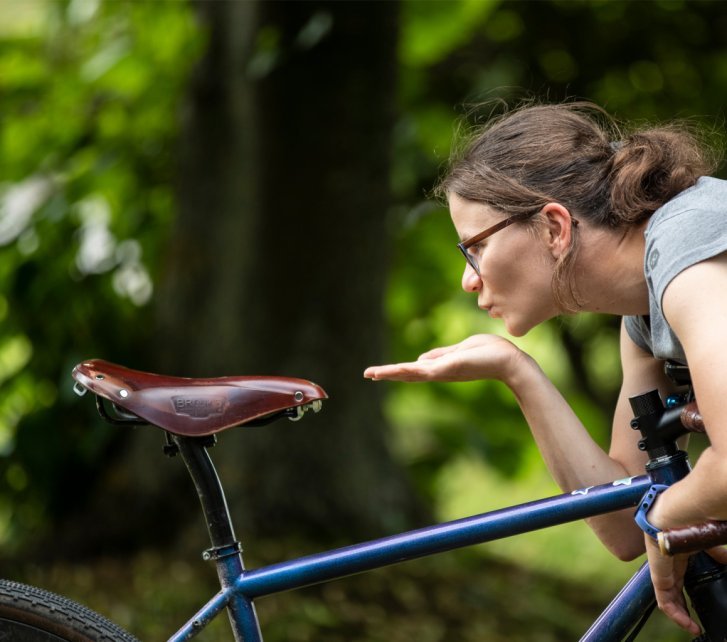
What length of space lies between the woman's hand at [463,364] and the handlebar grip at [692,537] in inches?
13.9

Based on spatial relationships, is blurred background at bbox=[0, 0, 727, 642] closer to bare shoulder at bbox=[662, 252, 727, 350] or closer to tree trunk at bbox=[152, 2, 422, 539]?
tree trunk at bbox=[152, 2, 422, 539]

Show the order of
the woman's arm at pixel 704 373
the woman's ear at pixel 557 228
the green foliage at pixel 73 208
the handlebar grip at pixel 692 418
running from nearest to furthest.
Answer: the woman's arm at pixel 704 373
the handlebar grip at pixel 692 418
the woman's ear at pixel 557 228
the green foliage at pixel 73 208

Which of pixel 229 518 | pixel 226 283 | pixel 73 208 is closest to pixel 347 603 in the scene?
pixel 226 283

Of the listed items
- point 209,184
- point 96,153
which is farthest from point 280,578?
point 96,153

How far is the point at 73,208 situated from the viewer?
422 centimetres

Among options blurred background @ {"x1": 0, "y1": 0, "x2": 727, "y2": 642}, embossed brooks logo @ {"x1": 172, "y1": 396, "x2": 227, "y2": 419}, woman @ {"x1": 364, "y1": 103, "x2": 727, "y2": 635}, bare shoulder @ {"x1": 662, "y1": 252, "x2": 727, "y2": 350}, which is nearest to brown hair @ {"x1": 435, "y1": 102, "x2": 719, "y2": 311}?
woman @ {"x1": 364, "y1": 103, "x2": 727, "y2": 635}

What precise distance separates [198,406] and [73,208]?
2897mm

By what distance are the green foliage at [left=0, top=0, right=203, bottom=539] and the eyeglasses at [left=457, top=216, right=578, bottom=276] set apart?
2.50 metres

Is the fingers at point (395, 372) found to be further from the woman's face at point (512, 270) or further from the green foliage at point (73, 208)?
the green foliage at point (73, 208)

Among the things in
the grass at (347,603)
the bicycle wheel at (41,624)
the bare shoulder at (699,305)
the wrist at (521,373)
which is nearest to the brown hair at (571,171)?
the wrist at (521,373)

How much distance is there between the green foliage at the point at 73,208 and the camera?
407 cm

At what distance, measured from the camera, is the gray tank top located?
1379 mm

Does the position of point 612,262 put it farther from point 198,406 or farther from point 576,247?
point 198,406

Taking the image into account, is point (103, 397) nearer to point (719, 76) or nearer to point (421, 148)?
point (421, 148)
